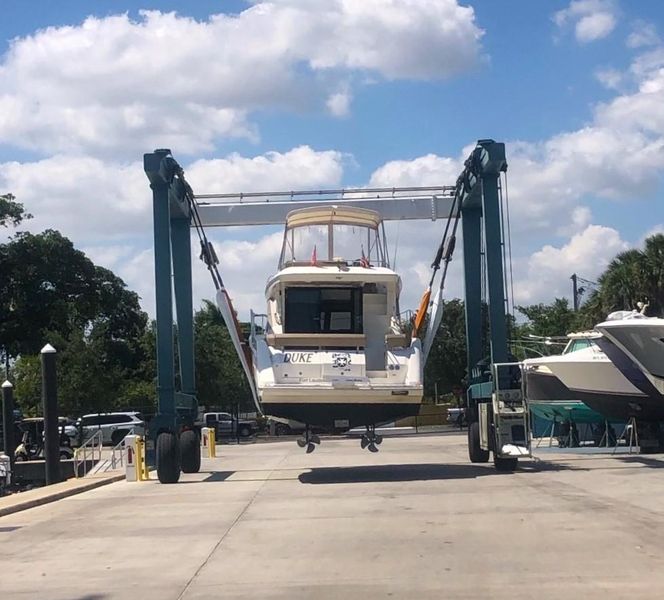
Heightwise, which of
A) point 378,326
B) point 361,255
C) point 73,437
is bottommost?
point 73,437

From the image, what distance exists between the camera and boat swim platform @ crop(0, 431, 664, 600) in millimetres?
8594

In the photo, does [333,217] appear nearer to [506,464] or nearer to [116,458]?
[506,464]

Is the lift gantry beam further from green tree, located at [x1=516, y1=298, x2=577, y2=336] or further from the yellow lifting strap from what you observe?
green tree, located at [x1=516, y1=298, x2=577, y2=336]

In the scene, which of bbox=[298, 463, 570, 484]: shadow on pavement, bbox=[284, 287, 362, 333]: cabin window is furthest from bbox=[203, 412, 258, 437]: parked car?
bbox=[284, 287, 362, 333]: cabin window

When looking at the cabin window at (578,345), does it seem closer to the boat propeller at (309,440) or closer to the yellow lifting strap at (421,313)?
the yellow lifting strap at (421,313)

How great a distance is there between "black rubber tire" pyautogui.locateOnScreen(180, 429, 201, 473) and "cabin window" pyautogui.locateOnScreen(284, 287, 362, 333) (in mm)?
4598

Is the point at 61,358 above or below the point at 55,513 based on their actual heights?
above

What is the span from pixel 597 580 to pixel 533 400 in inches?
812

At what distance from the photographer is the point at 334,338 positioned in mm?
19984

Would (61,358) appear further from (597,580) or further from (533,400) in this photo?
(597,580)

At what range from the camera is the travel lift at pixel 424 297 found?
20375mm

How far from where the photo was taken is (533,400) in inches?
1131

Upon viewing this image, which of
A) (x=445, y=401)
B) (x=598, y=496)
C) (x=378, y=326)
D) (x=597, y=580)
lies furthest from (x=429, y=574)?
(x=445, y=401)

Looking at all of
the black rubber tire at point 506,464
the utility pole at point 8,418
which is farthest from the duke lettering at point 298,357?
the utility pole at point 8,418
